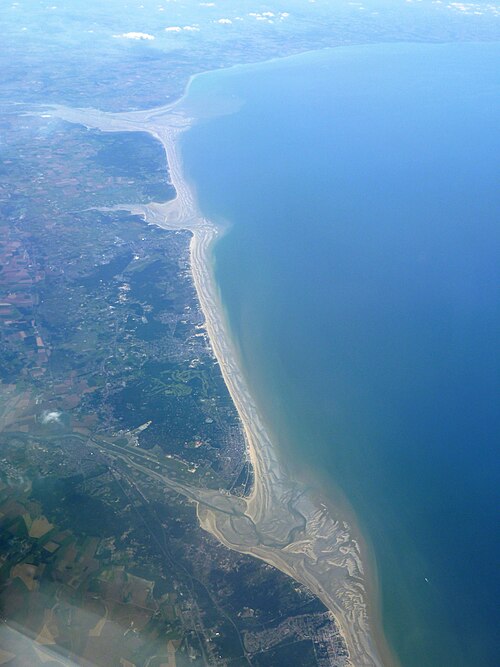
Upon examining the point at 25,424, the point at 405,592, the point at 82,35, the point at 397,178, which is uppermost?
the point at 82,35

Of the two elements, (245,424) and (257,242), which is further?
(257,242)

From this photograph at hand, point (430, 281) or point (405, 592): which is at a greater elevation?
point (430, 281)

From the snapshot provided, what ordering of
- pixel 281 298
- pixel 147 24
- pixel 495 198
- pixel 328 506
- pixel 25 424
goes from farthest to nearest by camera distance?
pixel 147 24 → pixel 495 198 → pixel 281 298 → pixel 25 424 → pixel 328 506

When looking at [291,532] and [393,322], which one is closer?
[291,532]

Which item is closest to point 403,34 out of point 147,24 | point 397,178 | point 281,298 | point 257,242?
point 147,24

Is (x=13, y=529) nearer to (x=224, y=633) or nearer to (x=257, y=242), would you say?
(x=224, y=633)

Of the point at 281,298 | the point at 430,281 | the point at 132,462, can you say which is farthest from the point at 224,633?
the point at 430,281

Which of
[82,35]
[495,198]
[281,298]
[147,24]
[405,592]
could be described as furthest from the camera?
[147,24]
